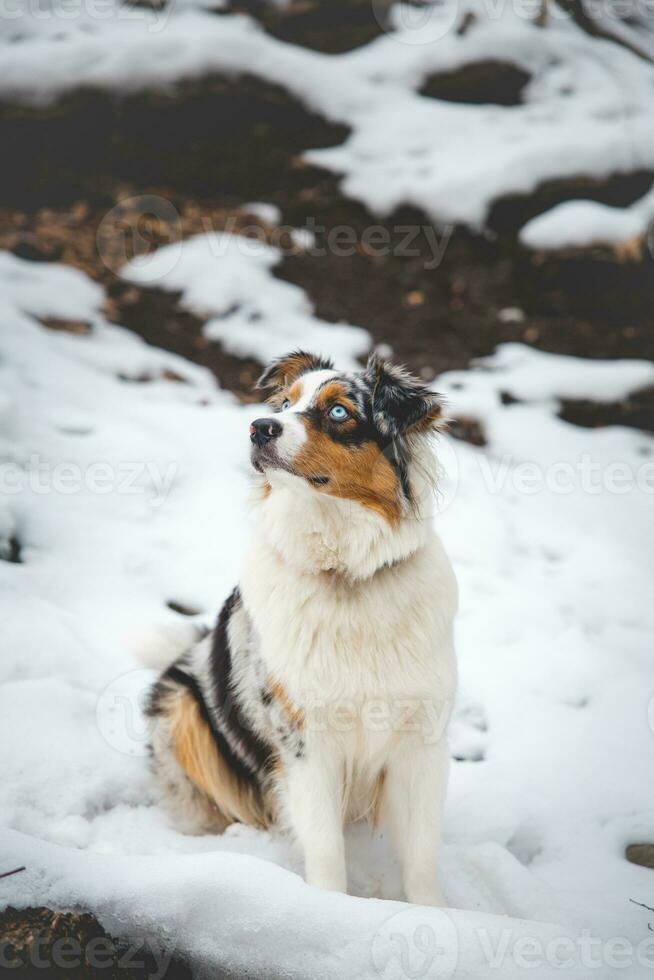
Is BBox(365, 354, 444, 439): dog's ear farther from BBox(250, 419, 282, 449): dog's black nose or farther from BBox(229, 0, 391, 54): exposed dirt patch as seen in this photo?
BBox(229, 0, 391, 54): exposed dirt patch

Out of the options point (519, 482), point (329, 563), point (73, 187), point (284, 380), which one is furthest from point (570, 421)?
point (73, 187)

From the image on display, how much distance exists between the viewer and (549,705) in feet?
13.1

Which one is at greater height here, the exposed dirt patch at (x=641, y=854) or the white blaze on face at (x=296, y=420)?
the white blaze on face at (x=296, y=420)

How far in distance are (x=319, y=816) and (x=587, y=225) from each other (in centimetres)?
715

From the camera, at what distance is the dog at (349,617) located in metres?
2.73

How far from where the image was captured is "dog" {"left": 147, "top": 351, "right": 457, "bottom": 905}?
2727mm

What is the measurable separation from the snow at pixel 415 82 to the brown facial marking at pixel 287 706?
23.4ft

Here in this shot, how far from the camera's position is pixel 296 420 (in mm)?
2779

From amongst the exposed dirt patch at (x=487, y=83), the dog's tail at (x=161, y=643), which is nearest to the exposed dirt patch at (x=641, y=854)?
the dog's tail at (x=161, y=643)

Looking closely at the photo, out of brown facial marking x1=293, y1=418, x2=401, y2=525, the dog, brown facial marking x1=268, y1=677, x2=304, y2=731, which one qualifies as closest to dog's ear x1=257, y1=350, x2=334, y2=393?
the dog

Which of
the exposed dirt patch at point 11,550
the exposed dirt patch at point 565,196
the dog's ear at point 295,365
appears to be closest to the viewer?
the dog's ear at point 295,365

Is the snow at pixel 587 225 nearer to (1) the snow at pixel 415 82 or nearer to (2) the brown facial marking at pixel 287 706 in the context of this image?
(1) the snow at pixel 415 82

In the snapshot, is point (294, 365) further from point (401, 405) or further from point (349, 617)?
point (349, 617)

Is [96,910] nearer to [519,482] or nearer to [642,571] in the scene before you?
[642,571]
